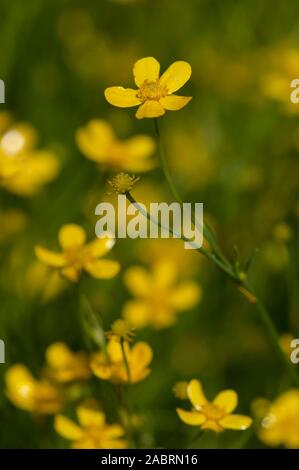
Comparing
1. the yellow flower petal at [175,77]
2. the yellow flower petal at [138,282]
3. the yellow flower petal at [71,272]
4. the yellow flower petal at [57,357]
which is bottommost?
the yellow flower petal at [57,357]

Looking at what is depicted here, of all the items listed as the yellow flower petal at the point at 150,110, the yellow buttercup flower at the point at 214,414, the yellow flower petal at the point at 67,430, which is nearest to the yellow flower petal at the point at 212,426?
the yellow buttercup flower at the point at 214,414

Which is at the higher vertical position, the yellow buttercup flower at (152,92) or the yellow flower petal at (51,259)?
the yellow buttercup flower at (152,92)

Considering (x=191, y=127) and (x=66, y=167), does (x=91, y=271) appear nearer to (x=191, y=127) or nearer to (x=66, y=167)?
(x=66, y=167)

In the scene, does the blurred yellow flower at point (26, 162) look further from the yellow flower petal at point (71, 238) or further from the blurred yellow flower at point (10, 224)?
the yellow flower petal at point (71, 238)

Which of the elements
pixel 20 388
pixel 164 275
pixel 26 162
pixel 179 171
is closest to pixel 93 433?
pixel 20 388

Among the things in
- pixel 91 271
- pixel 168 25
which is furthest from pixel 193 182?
pixel 91 271

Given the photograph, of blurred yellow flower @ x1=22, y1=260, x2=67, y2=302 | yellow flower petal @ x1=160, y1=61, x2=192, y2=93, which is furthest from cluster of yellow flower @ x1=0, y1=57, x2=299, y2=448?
blurred yellow flower @ x1=22, y1=260, x2=67, y2=302

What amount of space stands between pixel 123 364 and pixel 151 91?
→ 0.41 m

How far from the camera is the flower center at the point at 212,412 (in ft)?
4.13

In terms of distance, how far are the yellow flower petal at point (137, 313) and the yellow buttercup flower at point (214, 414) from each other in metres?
0.62

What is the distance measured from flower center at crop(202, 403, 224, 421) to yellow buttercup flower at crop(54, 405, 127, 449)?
0.15 m

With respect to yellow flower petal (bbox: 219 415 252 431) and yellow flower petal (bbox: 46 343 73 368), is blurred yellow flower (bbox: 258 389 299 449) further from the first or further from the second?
yellow flower petal (bbox: 46 343 73 368)

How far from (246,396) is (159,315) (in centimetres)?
27

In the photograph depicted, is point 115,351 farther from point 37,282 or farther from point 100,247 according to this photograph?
point 37,282
